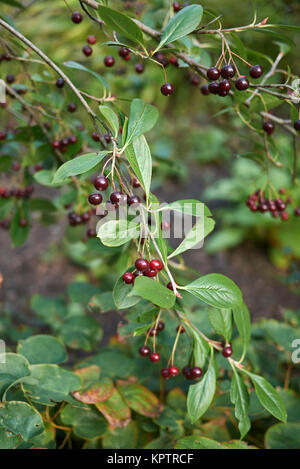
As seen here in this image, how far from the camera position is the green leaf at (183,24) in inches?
28.8

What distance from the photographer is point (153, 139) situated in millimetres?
4117

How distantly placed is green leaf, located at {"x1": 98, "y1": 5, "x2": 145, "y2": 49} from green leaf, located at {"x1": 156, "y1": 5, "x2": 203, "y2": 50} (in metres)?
0.05

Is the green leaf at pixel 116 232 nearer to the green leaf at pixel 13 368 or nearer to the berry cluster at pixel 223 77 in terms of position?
the berry cluster at pixel 223 77

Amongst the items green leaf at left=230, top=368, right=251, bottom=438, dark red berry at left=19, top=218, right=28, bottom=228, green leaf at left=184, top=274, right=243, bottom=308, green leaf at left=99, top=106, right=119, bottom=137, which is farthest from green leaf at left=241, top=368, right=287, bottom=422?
dark red berry at left=19, top=218, right=28, bottom=228

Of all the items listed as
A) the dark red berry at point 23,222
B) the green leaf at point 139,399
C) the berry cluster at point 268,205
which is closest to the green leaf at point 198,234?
A: the berry cluster at point 268,205

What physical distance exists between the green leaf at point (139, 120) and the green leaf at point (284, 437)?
2.86ft

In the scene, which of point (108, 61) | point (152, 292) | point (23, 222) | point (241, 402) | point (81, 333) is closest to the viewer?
point (152, 292)

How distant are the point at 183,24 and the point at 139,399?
0.94 meters

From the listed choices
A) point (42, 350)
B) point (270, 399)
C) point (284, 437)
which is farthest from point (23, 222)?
point (284, 437)

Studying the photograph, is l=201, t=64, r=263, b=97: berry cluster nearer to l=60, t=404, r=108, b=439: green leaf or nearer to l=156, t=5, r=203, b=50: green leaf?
l=156, t=5, r=203, b=50: green leaf

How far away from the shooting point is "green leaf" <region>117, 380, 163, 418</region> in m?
1.08

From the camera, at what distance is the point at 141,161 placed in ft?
2.30

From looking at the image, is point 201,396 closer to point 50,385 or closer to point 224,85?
point 50,385
